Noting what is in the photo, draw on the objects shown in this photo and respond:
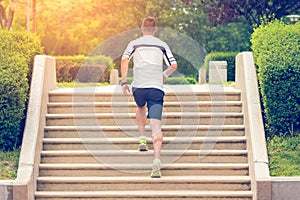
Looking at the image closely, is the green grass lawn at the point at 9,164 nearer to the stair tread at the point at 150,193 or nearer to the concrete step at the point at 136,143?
the concrete step at the point at 136,143

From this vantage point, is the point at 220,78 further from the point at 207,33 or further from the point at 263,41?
the point at 207,33

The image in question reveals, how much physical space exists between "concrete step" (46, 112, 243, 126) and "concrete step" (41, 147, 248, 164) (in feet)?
3.10

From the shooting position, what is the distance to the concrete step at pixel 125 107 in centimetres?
1338

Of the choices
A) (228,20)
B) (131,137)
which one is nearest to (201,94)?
(131,137)

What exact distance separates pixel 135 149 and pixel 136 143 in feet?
0.43

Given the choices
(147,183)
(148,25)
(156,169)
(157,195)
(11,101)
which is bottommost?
(157,195)

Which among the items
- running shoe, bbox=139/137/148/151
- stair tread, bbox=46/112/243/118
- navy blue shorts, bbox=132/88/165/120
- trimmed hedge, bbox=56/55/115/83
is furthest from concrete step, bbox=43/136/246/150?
trimmed hedge, bbox=56/55/115/83

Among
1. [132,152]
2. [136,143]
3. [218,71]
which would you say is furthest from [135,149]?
[218,71]

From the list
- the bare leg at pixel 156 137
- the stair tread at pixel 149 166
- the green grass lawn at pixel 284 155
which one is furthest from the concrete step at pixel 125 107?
the bare leg at pixel 156 137

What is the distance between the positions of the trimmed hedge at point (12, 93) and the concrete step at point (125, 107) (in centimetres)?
63

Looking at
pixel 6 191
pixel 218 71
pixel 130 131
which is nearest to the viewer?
pixel 6 191

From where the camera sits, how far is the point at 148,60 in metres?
11.3

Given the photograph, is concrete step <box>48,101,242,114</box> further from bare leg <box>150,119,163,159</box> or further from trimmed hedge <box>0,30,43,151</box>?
bare leg <box>150,119,163,159</box>

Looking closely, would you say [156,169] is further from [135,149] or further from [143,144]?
[135,149]
